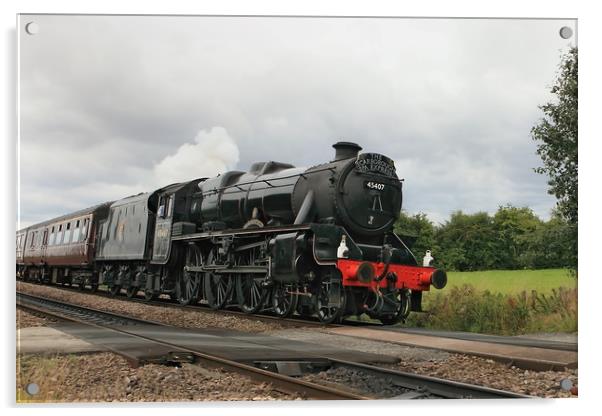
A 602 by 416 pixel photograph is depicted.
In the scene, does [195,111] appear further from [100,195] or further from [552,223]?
[552,223]

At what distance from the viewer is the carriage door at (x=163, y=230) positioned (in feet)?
→ 42.9

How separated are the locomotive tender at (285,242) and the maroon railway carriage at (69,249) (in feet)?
5.63

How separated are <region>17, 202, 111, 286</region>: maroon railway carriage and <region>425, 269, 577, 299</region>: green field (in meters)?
10.5

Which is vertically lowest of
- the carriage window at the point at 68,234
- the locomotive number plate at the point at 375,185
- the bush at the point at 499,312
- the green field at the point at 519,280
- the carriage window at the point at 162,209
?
the bush at the point at 499,312

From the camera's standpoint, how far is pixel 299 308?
9.91 metres

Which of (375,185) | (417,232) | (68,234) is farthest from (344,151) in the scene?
(68,234)

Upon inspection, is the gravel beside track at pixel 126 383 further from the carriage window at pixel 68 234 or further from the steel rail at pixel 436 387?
the carriage window at pixel 68 234

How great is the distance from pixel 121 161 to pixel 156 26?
1.62 meters

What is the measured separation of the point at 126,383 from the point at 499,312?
469 centimetres

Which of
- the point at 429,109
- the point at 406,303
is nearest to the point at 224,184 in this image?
the point at 406,303

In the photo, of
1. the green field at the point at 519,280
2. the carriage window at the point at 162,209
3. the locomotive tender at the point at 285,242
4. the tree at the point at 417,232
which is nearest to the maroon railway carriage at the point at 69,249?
the locomotive tender at the point at 285,242

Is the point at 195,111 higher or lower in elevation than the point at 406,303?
higher

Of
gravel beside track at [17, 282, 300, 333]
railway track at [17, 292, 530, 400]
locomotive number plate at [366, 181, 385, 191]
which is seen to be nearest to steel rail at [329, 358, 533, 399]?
railway track at [17, 292, 530, 400]

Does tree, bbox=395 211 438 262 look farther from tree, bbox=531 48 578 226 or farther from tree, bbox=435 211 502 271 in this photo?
tree, bbox=531 48 578 226
